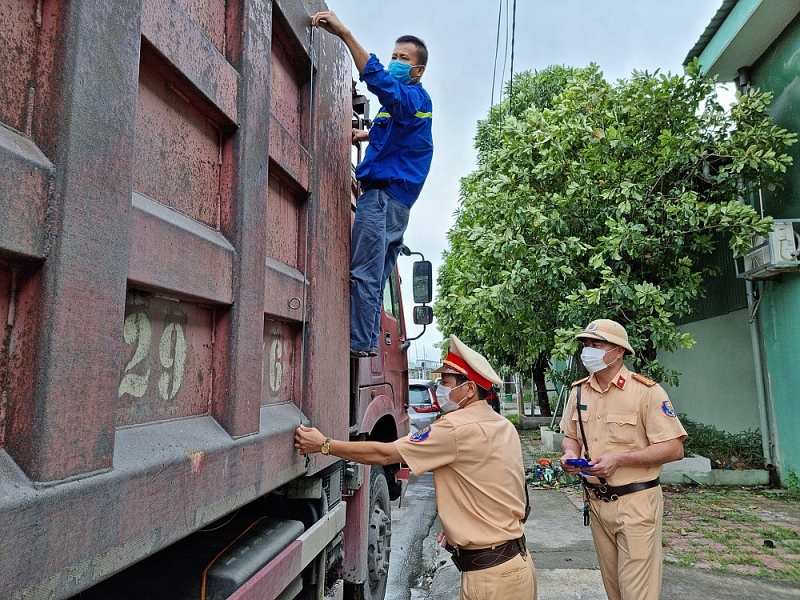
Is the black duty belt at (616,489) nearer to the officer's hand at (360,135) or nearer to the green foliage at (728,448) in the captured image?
the officer's hand at (360,135)

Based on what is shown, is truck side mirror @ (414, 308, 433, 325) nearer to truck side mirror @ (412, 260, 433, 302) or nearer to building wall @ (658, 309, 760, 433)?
truck side mirror @ (412, 260, 433, 302)

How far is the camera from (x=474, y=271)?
Answer: 961 cm

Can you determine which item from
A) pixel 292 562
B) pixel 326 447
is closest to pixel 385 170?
pixel 326 447

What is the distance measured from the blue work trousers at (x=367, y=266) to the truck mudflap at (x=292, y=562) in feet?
2.53

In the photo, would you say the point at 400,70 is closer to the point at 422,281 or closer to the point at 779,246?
the point at 422,281

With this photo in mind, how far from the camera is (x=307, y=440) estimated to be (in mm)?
1951

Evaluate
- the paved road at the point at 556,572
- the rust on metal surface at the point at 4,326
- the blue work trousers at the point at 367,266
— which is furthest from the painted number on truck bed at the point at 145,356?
the paved road at the point at 556,572

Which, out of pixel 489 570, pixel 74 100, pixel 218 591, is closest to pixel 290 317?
pixel 218 591

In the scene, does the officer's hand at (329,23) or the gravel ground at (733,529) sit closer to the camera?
the officer's hand at (329,23)

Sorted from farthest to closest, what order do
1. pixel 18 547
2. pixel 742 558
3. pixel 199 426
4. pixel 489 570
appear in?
pixel 742 558 < pixel 489 570 < pixel 199 426 < pixel 18 547

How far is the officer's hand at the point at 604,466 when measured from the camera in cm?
292

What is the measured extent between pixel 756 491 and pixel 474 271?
16.4 feet

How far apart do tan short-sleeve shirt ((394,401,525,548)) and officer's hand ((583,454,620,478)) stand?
0.77 meters

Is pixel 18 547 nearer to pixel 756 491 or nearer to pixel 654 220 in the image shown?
pixel 654 220
